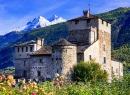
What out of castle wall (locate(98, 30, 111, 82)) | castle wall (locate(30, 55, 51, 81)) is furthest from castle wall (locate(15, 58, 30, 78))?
castle wall (locate(98, 30, 111, 82))

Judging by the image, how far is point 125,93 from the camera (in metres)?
14.2

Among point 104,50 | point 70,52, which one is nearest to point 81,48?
point 70,52

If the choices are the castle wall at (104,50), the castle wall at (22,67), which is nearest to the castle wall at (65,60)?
the castle wall at (104,50)

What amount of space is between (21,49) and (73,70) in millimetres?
16731

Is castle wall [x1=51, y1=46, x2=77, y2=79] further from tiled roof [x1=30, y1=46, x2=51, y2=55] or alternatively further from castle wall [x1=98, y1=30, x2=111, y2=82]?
castle wall [x1=98, y1=30, x2=111, y2=82]

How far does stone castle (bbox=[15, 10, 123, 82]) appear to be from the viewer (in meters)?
37.0

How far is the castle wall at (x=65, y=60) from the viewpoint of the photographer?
36.5m

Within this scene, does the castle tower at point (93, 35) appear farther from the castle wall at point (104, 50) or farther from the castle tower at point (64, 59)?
the castle tower at point (64, 59)

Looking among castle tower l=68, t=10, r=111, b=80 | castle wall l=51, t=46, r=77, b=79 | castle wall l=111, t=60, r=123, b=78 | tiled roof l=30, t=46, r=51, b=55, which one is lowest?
castle wall l=111, t=60, r=123, b=78

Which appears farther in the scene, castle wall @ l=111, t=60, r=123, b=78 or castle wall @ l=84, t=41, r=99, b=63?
castle wall @ l=111, t=60, r=123, b=78

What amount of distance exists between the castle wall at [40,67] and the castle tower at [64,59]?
4460 millimetres

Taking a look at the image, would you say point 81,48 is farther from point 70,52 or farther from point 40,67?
point 40,67

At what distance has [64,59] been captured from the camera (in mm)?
36625

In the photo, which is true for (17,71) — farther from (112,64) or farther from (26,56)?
(112,64)
